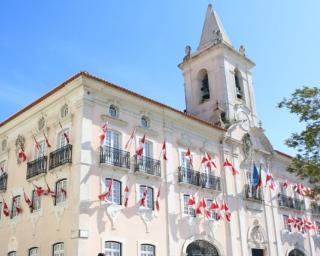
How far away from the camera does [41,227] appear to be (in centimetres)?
1861

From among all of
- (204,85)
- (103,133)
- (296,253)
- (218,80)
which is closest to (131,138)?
(103,133)

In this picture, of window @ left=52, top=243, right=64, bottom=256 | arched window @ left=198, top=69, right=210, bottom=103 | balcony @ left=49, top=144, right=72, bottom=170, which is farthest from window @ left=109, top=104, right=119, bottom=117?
arched window @ left=198, top=69, right=210, bottom=103

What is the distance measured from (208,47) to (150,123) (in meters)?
9.45

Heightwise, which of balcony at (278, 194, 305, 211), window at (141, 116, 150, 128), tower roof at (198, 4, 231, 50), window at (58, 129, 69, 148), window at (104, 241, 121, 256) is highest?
tower roof at (198, 4, 231, 50)

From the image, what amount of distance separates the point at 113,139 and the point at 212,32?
1398 cm

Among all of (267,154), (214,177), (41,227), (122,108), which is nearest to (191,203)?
(214,177)

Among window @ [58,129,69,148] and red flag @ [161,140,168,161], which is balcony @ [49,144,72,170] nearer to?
window @ [58,129,69,148]

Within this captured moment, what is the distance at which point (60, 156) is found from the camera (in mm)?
18672

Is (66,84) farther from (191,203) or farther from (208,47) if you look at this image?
(208,47)

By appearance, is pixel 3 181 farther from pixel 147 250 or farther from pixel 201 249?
pixel 201 249

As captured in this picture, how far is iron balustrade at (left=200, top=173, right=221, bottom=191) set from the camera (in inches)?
880

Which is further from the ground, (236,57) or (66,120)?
(236,57)

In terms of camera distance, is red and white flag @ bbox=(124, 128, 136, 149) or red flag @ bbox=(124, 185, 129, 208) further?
red and white flag @ bbox=(124, 128, 136, 149)

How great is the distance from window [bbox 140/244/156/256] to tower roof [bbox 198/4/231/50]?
47.8 ft
